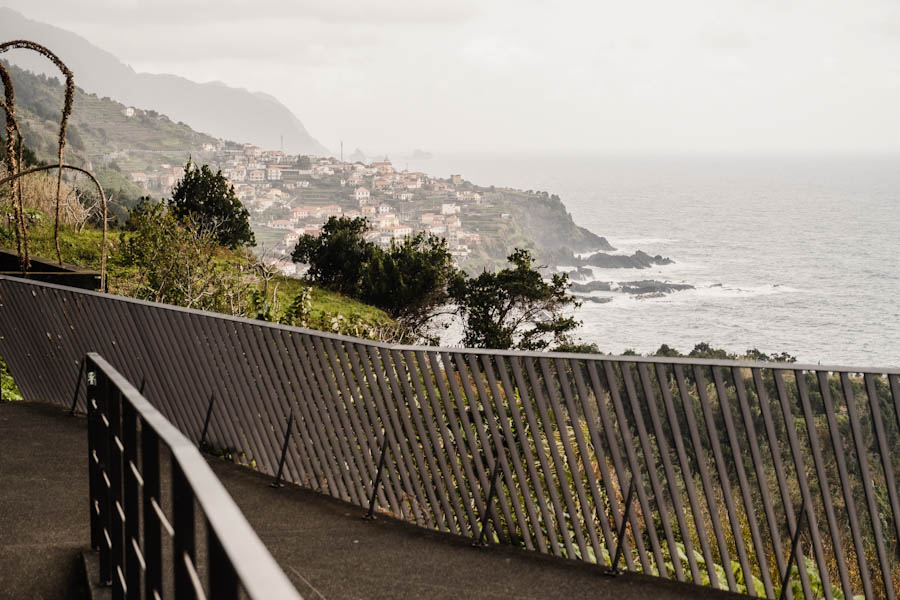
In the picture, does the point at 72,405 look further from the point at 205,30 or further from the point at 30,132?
the point at 205,30

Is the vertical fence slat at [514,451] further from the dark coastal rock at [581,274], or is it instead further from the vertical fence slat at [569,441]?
the dark coastal rock at [581,274]

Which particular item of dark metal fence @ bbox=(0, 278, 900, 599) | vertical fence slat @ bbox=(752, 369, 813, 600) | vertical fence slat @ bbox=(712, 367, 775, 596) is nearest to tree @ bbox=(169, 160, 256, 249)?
dark metal fence @ bbox=(0, 278, 900, 599)

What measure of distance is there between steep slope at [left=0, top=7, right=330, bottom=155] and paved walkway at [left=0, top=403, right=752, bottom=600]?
5207 inches

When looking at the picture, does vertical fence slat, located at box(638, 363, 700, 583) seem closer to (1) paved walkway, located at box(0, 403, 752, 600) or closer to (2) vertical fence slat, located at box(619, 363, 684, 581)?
(2) vertical fence slat, located at box(619, 363, 684, 581)

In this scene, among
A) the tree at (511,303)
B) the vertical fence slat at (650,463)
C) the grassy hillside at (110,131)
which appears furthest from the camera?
the grassy hillside at (110,131)

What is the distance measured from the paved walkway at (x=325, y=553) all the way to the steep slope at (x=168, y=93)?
132 metres

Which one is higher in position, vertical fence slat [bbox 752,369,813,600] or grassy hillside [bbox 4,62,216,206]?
grassy hillside [bbox 4,62,216,206]

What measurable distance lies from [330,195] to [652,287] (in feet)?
122

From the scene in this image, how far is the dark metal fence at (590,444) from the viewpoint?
418 cm

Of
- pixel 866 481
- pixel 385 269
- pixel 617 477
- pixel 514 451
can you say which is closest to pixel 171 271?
pixel 514 451

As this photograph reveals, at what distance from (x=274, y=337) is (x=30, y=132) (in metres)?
68.1

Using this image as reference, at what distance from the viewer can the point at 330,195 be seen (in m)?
104

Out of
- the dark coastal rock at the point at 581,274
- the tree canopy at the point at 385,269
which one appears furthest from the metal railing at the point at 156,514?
the dark coastal rock at the point at 581,274

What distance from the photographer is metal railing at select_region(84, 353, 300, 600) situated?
1.07 meters
